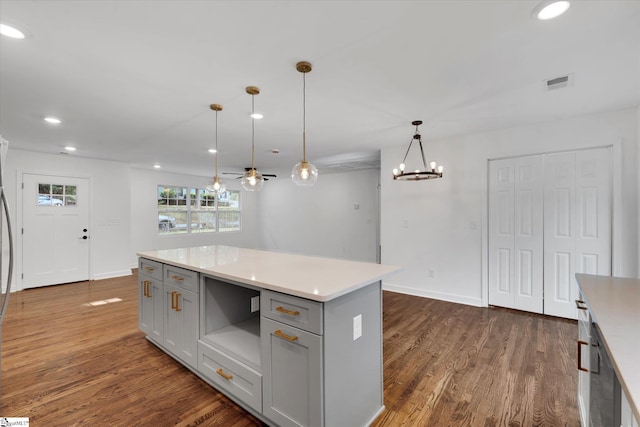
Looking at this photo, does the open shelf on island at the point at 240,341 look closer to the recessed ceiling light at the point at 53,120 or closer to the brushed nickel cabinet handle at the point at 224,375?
the brushed nickel cabinet handle at the point at 224,375

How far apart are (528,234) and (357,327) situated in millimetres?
3202

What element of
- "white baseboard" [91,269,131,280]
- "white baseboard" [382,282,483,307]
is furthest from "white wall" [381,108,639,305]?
"white baseboard" [91,269,131,280]

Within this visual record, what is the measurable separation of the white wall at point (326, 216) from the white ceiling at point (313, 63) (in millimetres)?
3228

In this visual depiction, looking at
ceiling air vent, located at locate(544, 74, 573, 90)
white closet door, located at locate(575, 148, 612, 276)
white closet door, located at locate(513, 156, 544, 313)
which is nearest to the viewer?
ceiling air vent, located at locate(544, 74, 573, 90)

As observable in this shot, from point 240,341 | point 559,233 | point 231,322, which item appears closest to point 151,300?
point 231,322

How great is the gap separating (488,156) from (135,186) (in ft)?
24.4

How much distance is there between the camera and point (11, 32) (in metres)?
1.76

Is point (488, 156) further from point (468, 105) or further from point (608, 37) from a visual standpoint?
point (608, 37)

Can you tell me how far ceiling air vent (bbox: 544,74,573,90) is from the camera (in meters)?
2.40

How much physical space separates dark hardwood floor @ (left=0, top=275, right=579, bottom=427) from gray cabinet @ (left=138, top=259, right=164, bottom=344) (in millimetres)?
192

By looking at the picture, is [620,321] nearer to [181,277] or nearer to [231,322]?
[231,322]

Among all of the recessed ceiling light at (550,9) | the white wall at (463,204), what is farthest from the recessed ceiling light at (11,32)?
the white wall at (463,204)

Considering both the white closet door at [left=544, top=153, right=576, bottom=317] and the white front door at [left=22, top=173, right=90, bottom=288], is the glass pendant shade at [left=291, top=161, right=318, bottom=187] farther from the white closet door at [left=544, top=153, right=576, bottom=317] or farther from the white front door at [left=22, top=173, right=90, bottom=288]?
the white front door at [left=22, top=173, right=90, bottom=288]

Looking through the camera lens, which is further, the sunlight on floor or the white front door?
the white front door
